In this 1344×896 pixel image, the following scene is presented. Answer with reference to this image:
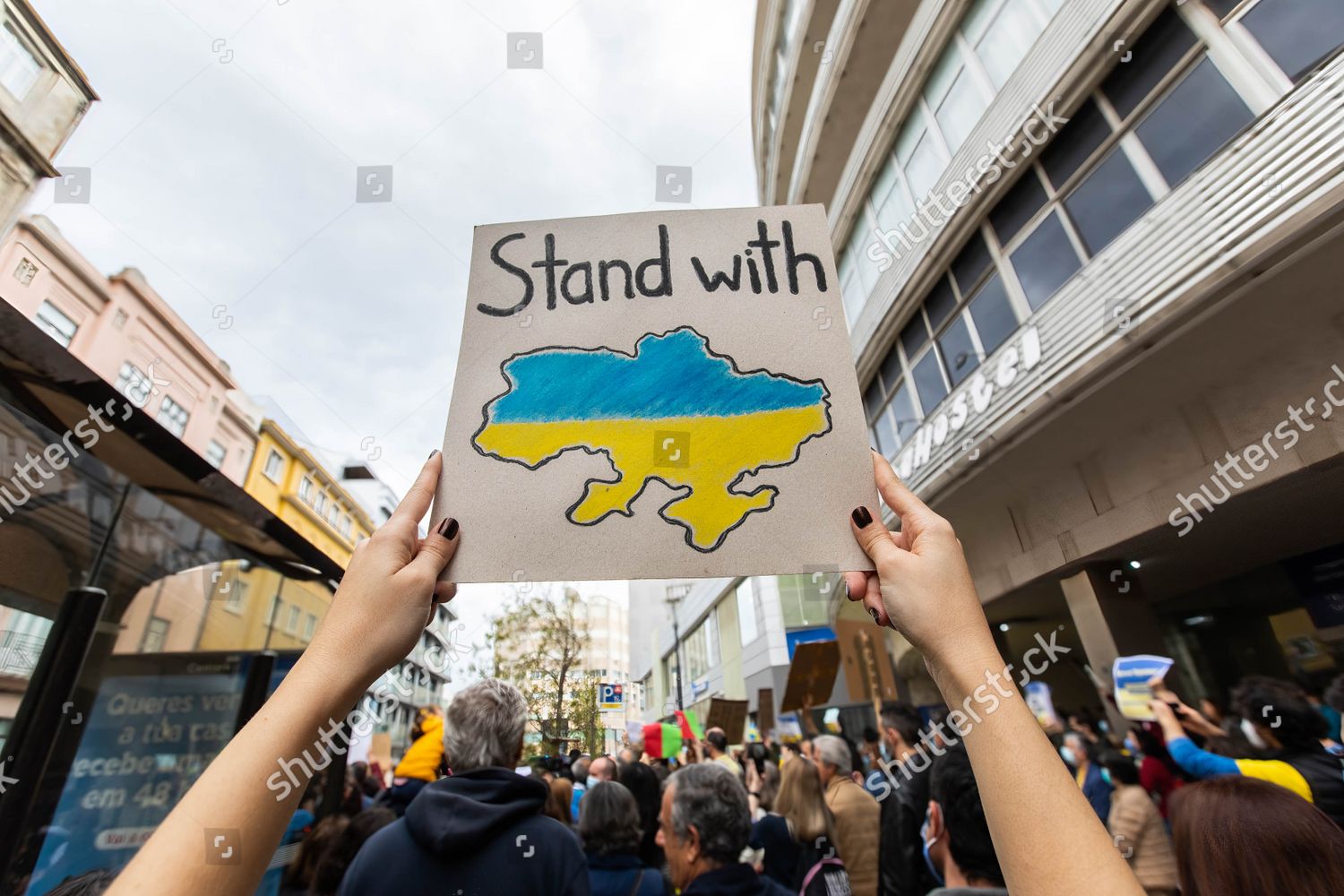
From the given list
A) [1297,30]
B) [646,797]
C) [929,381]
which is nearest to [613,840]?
[646,797]

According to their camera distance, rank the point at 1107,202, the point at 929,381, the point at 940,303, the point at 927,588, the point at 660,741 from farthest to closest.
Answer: the point at 929,381, the point at 940,303, the point at 660,741, the point at 1107,202, the point at 927,588

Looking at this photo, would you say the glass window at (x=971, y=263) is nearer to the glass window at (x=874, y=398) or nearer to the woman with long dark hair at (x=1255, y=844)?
the glass window at (x=874, y=398)

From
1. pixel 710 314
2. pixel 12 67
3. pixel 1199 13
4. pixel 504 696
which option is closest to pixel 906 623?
pixel 710 314

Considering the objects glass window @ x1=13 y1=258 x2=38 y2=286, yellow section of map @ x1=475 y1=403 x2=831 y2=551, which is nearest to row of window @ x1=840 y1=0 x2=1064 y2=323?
yellow section of map @ x1=475 y1=403 x2=831 y2=551

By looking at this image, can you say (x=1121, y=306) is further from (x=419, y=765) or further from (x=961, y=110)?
(x=419, y=765)

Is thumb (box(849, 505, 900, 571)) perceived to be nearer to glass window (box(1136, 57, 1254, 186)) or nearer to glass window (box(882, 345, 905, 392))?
glass window (box(1136, 57, 1254, 186))

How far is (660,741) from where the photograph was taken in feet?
30.1

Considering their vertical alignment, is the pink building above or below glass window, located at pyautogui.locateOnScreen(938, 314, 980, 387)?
above

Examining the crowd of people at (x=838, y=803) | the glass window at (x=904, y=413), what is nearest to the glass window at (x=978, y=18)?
the glass window at (x=904, y=413)

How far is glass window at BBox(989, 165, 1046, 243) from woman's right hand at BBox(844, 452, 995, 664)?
30.2 ft

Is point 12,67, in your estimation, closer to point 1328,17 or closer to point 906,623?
point 906,623

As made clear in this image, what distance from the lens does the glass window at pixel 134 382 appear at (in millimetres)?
16609

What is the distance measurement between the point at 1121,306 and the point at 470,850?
7434 mm

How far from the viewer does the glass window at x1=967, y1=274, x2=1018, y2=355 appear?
904 cm
